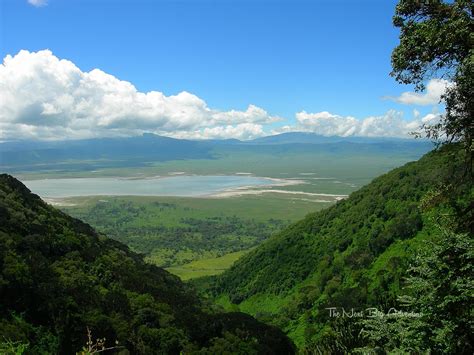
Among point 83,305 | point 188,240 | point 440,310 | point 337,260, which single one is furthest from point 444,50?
point 188,240

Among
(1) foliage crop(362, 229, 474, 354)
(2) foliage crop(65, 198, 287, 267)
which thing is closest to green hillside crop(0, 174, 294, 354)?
(1) foliage crop(362, 229, 474, 354)

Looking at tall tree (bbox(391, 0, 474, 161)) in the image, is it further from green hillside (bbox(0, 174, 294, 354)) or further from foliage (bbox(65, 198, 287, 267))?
foliage (bbox(65, 198, 287, 267))

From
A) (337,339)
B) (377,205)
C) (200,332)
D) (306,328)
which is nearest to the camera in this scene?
(337,339)

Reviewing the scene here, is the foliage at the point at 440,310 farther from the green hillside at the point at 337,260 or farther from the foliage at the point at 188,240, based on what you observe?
the foliage at the point at 188,240

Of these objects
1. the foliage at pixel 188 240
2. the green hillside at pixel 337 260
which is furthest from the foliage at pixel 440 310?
the foliage at pixel 188 240

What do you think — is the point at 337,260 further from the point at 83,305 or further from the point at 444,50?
the point at 444,50

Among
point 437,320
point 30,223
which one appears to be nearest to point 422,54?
point 437,320

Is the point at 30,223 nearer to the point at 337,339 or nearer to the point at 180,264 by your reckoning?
the point at 337,339
